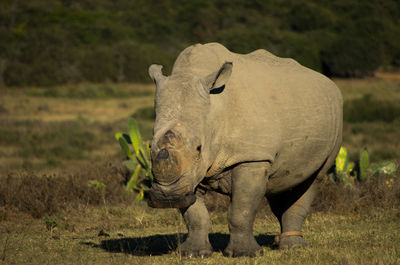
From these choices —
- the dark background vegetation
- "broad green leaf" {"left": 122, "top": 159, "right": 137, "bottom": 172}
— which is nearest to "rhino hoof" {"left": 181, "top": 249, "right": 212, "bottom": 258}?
"broad green leaf" {"left": 122, "top": 159, "right": 137, "bottom": 172}

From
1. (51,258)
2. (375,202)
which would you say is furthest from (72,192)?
(375,202)

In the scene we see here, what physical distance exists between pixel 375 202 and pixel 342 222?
0.88m

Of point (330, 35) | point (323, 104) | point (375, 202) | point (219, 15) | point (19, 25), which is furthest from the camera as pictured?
point (219, 15)

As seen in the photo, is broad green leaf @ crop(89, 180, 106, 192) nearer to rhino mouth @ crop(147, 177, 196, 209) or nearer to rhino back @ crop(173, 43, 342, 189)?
rhino back @ crop(173, 43, 342, 189)

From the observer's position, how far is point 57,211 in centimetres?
935

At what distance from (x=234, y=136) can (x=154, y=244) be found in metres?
1.81

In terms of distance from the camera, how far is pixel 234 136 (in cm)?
608

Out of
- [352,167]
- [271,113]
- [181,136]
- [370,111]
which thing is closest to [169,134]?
[181,136]

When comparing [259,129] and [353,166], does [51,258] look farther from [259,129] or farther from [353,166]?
[353,166]

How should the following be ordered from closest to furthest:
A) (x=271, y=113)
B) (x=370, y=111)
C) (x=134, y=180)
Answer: (x=271, y=113), (x=134, y=180), (x=370, y=111)

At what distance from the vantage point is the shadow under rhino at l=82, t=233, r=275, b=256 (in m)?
6.77

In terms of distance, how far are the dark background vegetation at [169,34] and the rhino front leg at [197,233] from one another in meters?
28.6

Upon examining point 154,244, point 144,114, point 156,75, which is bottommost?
point 144,114

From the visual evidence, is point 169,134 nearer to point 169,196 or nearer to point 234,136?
point 169,196
